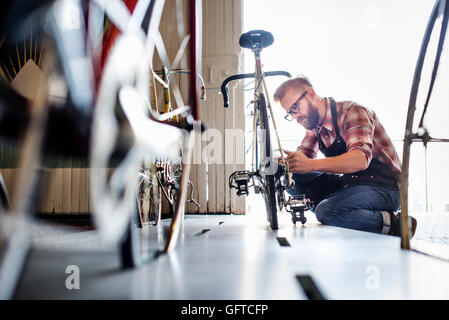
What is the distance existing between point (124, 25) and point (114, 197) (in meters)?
0.31

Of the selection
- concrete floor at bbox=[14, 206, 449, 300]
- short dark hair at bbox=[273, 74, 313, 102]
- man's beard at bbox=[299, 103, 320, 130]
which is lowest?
concrete floor at bbox=[14, 206, 449, 300]

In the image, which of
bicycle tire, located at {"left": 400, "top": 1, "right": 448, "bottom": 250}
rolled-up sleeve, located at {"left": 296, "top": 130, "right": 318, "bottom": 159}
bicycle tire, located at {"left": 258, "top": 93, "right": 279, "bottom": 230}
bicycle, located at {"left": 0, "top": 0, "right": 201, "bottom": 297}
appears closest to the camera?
bicycle, located at {"left": 0, "top": 0, "right": 201, "bottom": 297}

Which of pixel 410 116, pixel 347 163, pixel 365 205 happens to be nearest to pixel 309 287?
pixel 410 116

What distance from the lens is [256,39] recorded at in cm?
159

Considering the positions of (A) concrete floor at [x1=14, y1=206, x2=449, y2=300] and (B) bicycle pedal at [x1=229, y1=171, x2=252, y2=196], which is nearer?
(A) concrete floor at [x1=14, y1=206, x2=449, y2=300]

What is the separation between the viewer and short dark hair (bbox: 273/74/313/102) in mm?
1539

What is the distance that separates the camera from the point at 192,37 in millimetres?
773

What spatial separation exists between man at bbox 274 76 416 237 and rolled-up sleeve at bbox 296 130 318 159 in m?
0.07

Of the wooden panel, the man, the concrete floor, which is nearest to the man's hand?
the man

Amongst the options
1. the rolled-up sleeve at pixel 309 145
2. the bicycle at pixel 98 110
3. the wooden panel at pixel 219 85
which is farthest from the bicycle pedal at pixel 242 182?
the wooden panel at pixel 219 85

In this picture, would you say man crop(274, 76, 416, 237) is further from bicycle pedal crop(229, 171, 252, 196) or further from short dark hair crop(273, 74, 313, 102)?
bicycle pedal crop(229, 171, 252, 196)

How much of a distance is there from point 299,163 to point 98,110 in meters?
1.16

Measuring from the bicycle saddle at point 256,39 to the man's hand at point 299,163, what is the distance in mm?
699

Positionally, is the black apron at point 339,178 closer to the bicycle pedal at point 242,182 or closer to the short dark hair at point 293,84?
the short dark hair at point 293,84
